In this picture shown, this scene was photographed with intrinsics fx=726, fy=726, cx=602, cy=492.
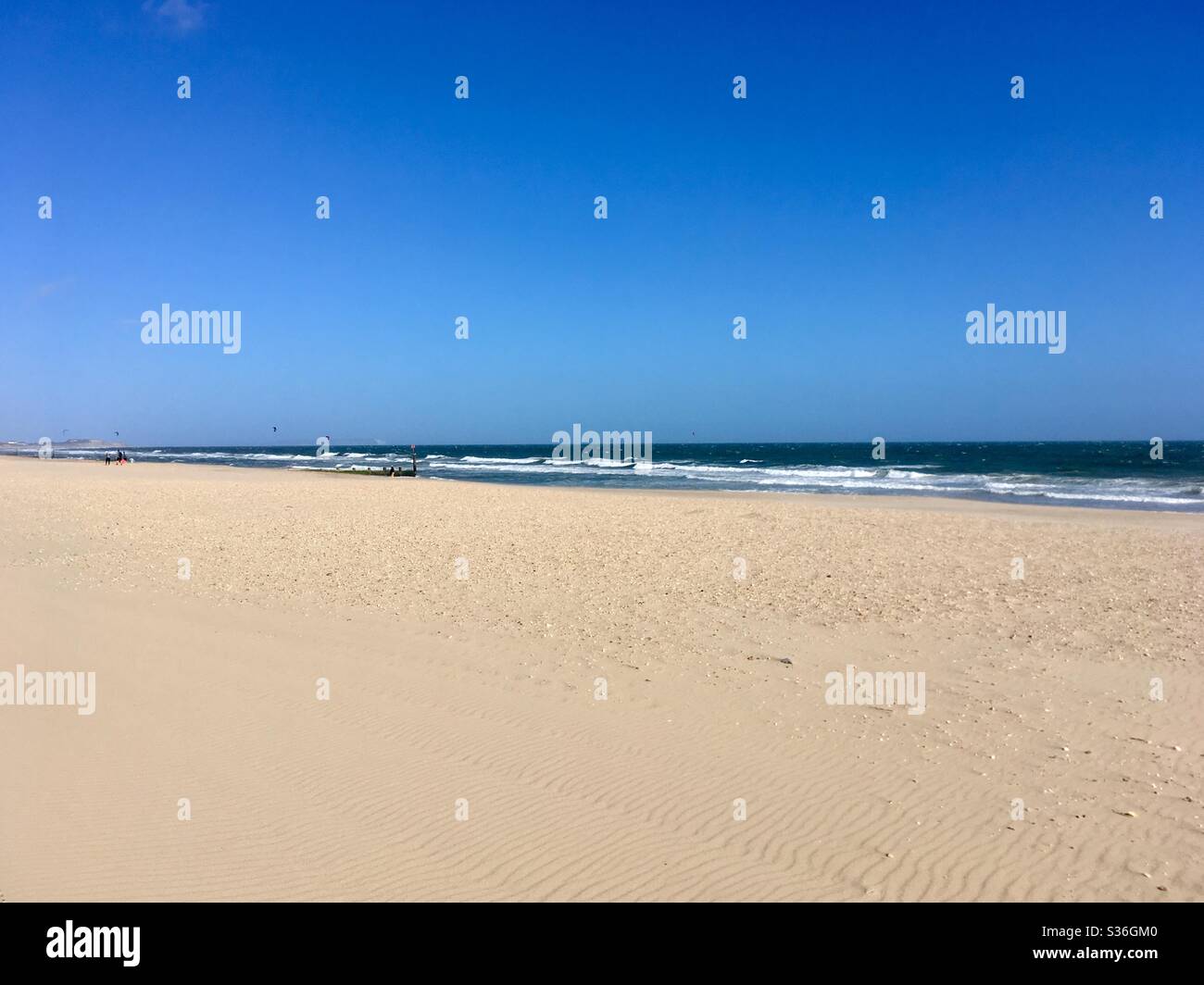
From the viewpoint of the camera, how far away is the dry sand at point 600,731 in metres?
5.11

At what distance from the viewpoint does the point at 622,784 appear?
6.37 meters

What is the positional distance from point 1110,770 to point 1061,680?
2322 mm

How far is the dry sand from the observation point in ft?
16.8

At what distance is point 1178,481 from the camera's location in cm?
4275

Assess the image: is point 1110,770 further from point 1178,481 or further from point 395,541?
point 1178,481

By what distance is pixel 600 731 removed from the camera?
744 cm

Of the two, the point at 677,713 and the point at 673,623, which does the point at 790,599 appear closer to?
the point at 673,623

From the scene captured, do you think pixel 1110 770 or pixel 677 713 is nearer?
pixel 1110 770

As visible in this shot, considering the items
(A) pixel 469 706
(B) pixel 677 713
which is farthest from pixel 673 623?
(A) pixel 469 706

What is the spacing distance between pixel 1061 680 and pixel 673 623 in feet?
16.4

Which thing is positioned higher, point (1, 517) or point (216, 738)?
point (1, 517)
